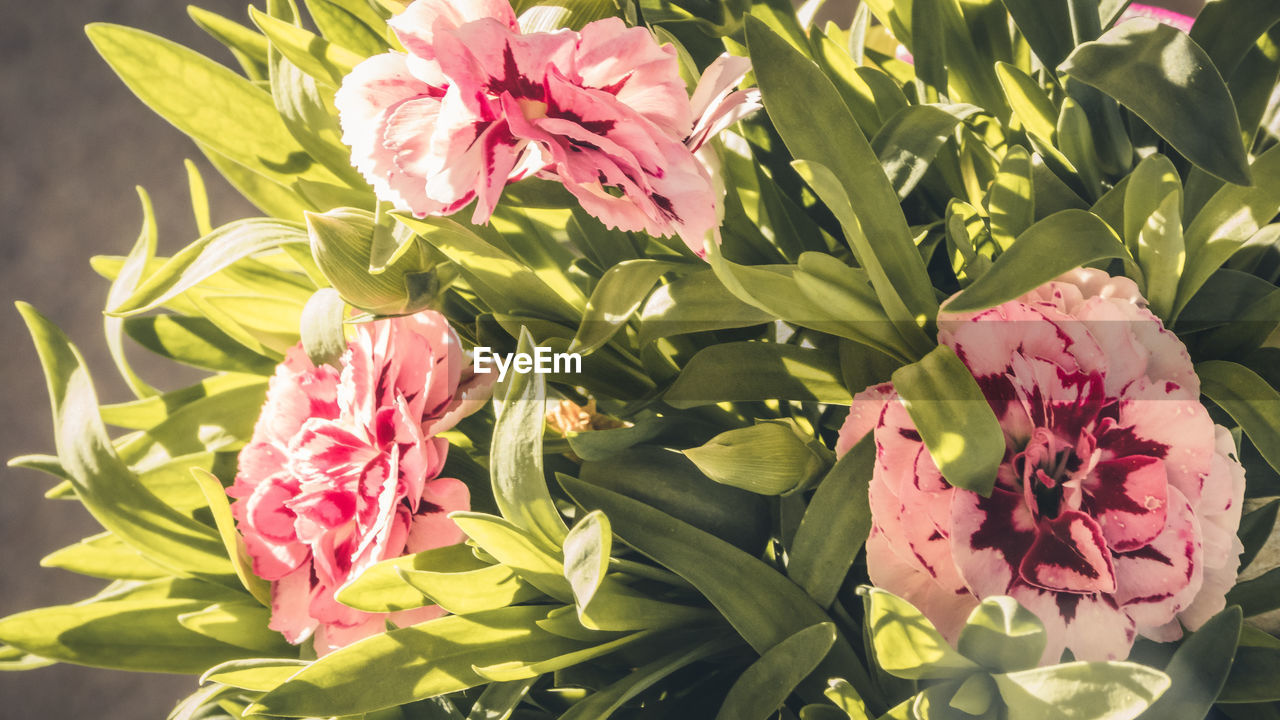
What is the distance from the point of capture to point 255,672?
0.76 feet

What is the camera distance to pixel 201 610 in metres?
0.28

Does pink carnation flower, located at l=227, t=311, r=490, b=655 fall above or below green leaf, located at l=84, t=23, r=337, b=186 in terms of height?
below

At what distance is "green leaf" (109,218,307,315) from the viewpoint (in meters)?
0.25

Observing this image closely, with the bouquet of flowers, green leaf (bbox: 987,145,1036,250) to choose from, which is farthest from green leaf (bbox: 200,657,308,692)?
green leaf (bbox: 987,145,1036,250)

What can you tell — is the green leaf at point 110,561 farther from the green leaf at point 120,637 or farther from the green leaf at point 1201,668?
the green leaf at point 1201,668

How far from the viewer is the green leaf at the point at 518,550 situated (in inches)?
8.0

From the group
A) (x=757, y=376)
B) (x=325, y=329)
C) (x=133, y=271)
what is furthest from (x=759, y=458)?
(x=133, y=271)

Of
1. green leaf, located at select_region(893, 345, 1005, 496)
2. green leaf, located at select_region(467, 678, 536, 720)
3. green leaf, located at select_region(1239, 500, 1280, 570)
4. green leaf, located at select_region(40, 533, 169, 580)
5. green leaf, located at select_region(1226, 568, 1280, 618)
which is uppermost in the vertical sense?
green leaf, located at select_region(893, 345, 1005, 496)

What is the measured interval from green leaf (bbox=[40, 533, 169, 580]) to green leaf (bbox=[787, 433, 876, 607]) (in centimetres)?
23

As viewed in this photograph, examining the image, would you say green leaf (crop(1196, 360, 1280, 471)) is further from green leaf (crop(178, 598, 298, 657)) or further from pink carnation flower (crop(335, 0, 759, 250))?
green leaf (crop(178, 598, 298, 657))

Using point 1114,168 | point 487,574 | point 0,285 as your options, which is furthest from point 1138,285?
point 0,285

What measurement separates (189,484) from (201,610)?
0.04 metres

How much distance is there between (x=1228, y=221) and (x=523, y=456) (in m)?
0.17

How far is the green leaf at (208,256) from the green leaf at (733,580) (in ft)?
0.38
